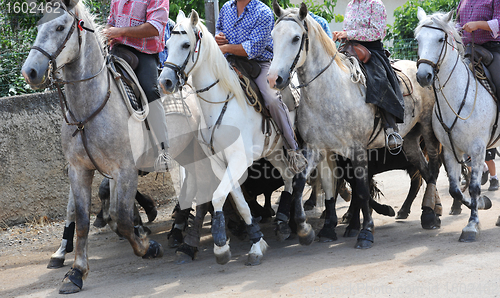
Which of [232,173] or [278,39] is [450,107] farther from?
[232,173]

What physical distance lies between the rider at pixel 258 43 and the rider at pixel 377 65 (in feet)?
3.19

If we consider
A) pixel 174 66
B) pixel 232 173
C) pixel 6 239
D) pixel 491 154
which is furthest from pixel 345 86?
pixel 6 239

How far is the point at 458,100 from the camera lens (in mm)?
5465

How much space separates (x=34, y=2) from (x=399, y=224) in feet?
21.8

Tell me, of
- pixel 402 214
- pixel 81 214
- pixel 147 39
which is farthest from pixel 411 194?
pixel 81 214

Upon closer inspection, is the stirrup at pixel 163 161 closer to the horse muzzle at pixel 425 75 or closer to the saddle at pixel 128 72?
the saddle at pixel 128 72

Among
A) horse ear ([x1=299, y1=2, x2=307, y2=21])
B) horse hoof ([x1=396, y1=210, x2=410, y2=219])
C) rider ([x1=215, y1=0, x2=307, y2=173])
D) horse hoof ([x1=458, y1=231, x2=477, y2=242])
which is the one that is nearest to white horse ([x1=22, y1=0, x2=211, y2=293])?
rider ([x1=215, y1=0, x2=307, y2=173])

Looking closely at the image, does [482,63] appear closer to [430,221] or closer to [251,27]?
[430,221]

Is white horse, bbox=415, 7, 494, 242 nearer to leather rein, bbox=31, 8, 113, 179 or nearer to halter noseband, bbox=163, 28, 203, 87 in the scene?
halter noseband, bbox=163, 28, 203, 87

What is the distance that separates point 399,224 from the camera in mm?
6473

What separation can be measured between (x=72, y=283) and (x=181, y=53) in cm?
219

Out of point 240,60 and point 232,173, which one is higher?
point 240,60

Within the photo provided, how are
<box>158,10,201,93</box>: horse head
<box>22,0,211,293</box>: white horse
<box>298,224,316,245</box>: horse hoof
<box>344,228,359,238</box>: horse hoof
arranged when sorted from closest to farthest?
<box>22,0,211,293</box>: white horse → <box>158,10,201,93</box>: horse head → <box>298,224,316,245</box>: horse hoof → <box>344,228,359,238</box>: horse hoof

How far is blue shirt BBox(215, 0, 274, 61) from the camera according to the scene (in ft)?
17.2
